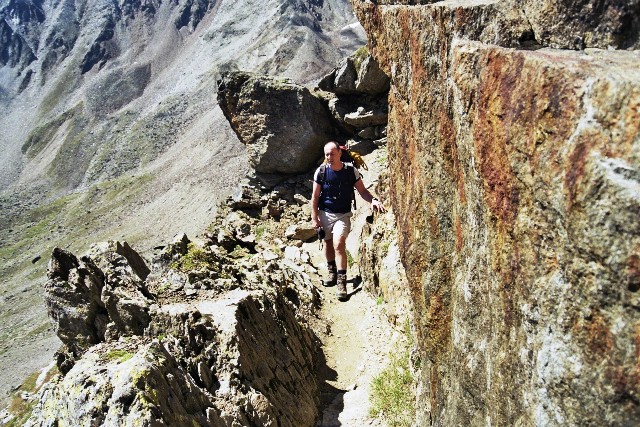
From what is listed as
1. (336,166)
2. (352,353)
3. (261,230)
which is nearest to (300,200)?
(261,230)

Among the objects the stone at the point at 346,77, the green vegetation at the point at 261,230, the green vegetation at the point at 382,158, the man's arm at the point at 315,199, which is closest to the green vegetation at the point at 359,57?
the stone at the point at 346,77

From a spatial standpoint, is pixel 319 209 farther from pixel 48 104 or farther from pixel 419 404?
pixel 48 104

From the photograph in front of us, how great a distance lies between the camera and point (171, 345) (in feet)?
24.4

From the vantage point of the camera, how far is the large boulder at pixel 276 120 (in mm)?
23766

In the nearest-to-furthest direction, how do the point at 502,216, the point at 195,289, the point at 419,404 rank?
the point at 502,216 < the point at 419,404 < the point at 195,289

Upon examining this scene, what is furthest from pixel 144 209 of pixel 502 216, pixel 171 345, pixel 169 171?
pixel 502 216

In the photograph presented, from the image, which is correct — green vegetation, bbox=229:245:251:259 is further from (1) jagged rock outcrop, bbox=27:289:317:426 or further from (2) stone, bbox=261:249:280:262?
(1) jagged rock outcrop, bbox=27:289:317:426

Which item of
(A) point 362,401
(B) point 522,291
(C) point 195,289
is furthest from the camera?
(C) point 195,289

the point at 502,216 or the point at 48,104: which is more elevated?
the point at 502,216

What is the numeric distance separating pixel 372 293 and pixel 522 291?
798 centimetres

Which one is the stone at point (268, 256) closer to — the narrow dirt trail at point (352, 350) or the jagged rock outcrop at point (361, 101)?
the narrow dirt trail at point (352, 350)

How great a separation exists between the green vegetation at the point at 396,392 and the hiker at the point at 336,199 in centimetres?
351

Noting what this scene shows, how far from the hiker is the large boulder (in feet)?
40.4

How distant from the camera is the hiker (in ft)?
36.8
